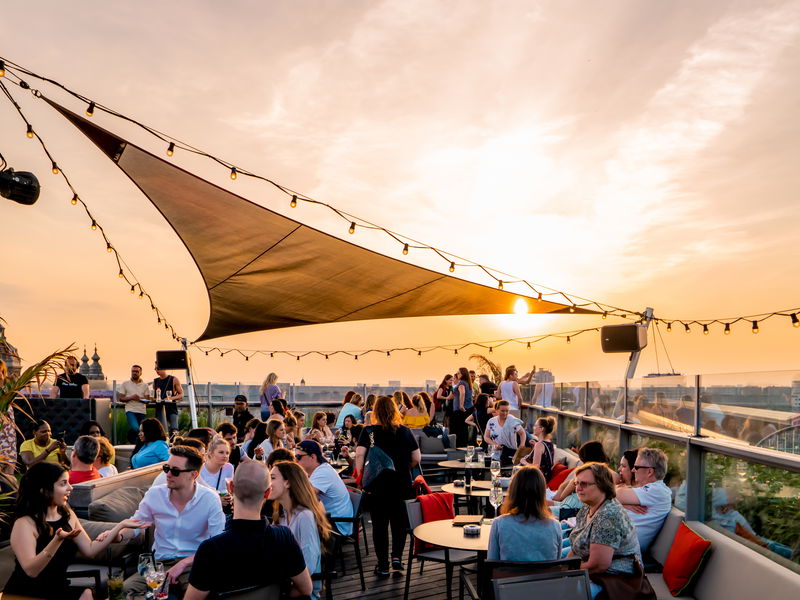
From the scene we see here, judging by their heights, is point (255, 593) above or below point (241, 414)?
below

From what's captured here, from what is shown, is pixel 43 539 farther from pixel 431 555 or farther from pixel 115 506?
pixel 431 555

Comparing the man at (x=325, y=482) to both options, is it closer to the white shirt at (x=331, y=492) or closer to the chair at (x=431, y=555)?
the white shirt at (x=331, y=492)

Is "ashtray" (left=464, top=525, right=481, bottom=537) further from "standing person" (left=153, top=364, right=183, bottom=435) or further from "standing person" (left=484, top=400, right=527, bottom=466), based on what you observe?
"standing person" (left=153, top=364, right=183, bottom=435)

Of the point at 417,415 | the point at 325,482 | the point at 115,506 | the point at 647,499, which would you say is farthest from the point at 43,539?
the point at 417,415

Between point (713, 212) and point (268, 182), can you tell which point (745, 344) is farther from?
point (268, 182)

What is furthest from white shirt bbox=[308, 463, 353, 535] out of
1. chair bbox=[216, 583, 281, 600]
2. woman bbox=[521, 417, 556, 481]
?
chair bbox=[216, 583, 281, 600]

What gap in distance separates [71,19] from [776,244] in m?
9.30

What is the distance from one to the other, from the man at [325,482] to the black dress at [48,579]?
2.16 m

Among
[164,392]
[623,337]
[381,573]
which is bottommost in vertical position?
[381,573]

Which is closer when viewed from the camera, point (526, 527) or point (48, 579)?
point (48, 579)

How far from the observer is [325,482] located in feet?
17.3

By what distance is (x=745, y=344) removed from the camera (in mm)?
10039

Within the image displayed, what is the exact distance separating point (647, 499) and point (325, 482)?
2.36 meters

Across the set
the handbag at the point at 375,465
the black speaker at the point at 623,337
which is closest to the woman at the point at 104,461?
the handbag at the point at 375,465
